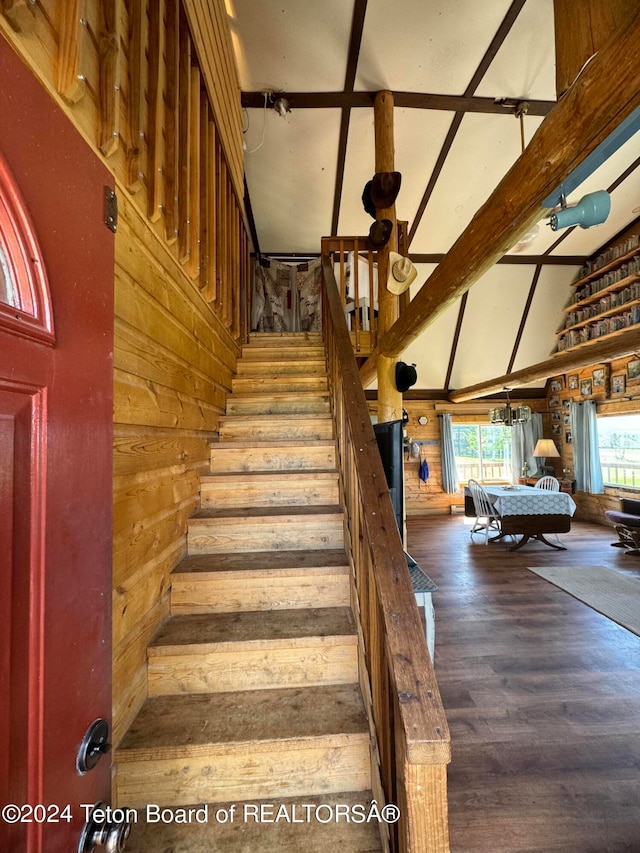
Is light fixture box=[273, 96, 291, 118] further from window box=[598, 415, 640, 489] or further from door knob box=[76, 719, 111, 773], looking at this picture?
window box=[598, 415, 640, 489]

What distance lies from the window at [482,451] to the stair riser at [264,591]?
24.6ft

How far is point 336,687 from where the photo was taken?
1425 millimetres

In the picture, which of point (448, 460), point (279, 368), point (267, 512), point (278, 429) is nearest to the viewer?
point (267, 512)

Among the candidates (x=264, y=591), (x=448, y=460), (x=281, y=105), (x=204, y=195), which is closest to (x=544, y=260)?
(x=448, y=460)

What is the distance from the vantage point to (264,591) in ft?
5.54

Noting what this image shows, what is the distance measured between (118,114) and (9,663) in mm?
1465

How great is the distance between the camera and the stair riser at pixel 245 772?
1.17m

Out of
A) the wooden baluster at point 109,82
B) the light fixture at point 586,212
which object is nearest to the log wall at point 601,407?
the light fixture at point 586,212

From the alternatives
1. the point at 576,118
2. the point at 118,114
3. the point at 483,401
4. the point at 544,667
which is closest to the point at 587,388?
the point at 483,401

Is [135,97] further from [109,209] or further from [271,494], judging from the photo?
[271,494]

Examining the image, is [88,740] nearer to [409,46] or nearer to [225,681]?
[225,681]

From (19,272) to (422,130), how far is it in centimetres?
557

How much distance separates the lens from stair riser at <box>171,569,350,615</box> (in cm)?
168

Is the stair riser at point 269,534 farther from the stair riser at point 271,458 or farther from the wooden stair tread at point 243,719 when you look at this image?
the wooden stair tread at point 243,719
